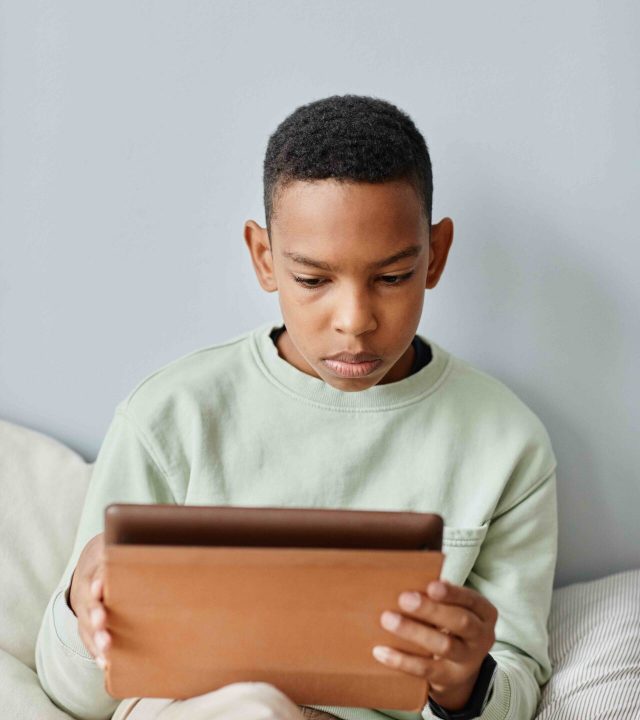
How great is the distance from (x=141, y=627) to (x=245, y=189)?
644mm

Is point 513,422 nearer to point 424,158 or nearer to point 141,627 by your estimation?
point 424,158

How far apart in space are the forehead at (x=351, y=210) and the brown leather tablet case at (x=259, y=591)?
297mm

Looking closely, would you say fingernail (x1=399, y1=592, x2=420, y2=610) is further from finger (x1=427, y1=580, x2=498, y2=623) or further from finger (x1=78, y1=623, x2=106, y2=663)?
finger (x1=78, y1=623, x2=106, y2=663)

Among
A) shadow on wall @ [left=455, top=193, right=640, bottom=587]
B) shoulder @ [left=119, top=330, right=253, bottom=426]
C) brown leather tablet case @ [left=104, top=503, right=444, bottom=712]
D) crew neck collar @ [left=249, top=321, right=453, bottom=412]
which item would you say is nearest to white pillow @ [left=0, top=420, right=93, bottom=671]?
shoulder @ [left=119, top=330, right=253, bottom=426]

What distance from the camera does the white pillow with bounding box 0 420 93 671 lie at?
1.28m

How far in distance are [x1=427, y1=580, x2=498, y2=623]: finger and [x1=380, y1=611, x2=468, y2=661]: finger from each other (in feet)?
0.09

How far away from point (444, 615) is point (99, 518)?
44cm

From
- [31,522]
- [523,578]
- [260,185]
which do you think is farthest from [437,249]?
[31,522]

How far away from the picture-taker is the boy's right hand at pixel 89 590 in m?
0.88

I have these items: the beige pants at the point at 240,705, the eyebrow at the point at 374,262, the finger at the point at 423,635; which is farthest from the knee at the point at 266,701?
the eyebrow at the point at 374,262

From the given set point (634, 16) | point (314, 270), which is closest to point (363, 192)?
point (314, 270)

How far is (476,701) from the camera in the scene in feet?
3.36

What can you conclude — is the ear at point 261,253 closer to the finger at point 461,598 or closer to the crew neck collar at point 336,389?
the crew neck collar at point 336,389

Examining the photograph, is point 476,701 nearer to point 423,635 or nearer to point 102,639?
point 423,635
